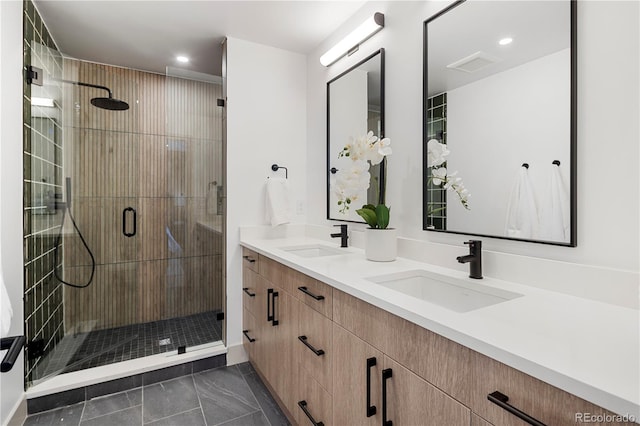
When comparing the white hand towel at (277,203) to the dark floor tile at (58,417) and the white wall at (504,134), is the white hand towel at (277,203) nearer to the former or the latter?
the white wall at (504,134)

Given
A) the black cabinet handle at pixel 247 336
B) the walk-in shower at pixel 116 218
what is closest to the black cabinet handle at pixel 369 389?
the black cabinet handle at pixel 247 336

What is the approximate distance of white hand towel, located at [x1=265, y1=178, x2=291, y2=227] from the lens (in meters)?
2.44

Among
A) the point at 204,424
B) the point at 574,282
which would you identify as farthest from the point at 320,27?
the point at 204,424

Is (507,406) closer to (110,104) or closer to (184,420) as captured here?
(184,420)

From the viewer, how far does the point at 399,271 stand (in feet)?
4.50

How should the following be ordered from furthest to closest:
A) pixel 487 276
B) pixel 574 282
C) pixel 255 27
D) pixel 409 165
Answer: pixel 255 27, pixel 409 165, pixel 487 276, pixel 574 282

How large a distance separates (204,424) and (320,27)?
8.41ft

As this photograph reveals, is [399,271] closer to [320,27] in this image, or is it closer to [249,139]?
[249,139]

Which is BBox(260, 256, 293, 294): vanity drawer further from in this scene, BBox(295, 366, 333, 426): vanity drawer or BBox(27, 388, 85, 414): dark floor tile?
BBox(27, 388, 85, 414): dark floor tile

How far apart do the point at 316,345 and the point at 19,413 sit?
5.63 ft

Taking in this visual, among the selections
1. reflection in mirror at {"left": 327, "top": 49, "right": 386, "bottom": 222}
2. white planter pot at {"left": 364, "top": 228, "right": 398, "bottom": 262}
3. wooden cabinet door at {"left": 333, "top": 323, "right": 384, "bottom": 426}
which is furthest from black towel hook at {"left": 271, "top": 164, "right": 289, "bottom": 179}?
wooden cabinet door at {"left": 333, "top": 323, "right": 384, "bottom": 426}

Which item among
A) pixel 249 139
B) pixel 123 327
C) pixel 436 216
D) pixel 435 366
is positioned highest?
pixel 249 139

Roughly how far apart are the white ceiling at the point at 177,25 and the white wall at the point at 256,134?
0.16 meters

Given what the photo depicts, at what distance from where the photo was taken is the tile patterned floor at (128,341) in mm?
2109
